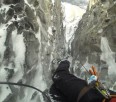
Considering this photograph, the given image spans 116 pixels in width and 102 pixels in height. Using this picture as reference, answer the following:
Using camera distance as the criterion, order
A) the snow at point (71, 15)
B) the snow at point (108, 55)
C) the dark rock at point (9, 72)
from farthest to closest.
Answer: the snow at point (71, 15), the snow at point (108, 55), the dark rock at point (9, 72)

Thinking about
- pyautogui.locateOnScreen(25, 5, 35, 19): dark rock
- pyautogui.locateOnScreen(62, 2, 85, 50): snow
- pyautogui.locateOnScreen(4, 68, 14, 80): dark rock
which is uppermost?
pyautogui.locateOnScreen(62, 2, 85, 50): snow

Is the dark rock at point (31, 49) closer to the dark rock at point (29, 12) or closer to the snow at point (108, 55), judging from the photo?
the dark rock at point (29, 12)

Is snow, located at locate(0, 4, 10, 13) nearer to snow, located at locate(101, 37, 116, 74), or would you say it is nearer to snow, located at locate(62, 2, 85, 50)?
snow, located at locate(101, 37, 116, 74)

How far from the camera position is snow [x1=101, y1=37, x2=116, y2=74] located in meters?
4.91

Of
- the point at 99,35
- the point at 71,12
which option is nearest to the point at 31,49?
the point at 99,35

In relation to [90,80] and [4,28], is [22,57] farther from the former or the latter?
[90,80]

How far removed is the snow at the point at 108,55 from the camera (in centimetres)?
491

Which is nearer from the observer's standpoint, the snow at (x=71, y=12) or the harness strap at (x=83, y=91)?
the harness strap at (x=83, y=91)

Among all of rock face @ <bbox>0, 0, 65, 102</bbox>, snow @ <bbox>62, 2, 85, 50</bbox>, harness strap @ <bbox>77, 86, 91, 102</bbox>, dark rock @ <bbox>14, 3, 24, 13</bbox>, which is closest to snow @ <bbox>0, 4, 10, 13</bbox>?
rock face @ <bbox>0, 0, 65, 102</bbox>

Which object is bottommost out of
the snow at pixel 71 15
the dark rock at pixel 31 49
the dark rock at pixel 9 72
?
the dark rock at pixel 9 72

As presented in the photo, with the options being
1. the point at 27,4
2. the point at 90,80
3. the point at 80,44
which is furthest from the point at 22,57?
the point at 80,44

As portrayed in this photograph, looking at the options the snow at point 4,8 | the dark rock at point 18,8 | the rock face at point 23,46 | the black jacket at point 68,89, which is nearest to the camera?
the black jacket at point 68,89

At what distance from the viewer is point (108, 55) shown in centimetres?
507

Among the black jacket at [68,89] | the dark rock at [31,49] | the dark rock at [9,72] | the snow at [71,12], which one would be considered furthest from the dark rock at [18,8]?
the snow at [71,12]
